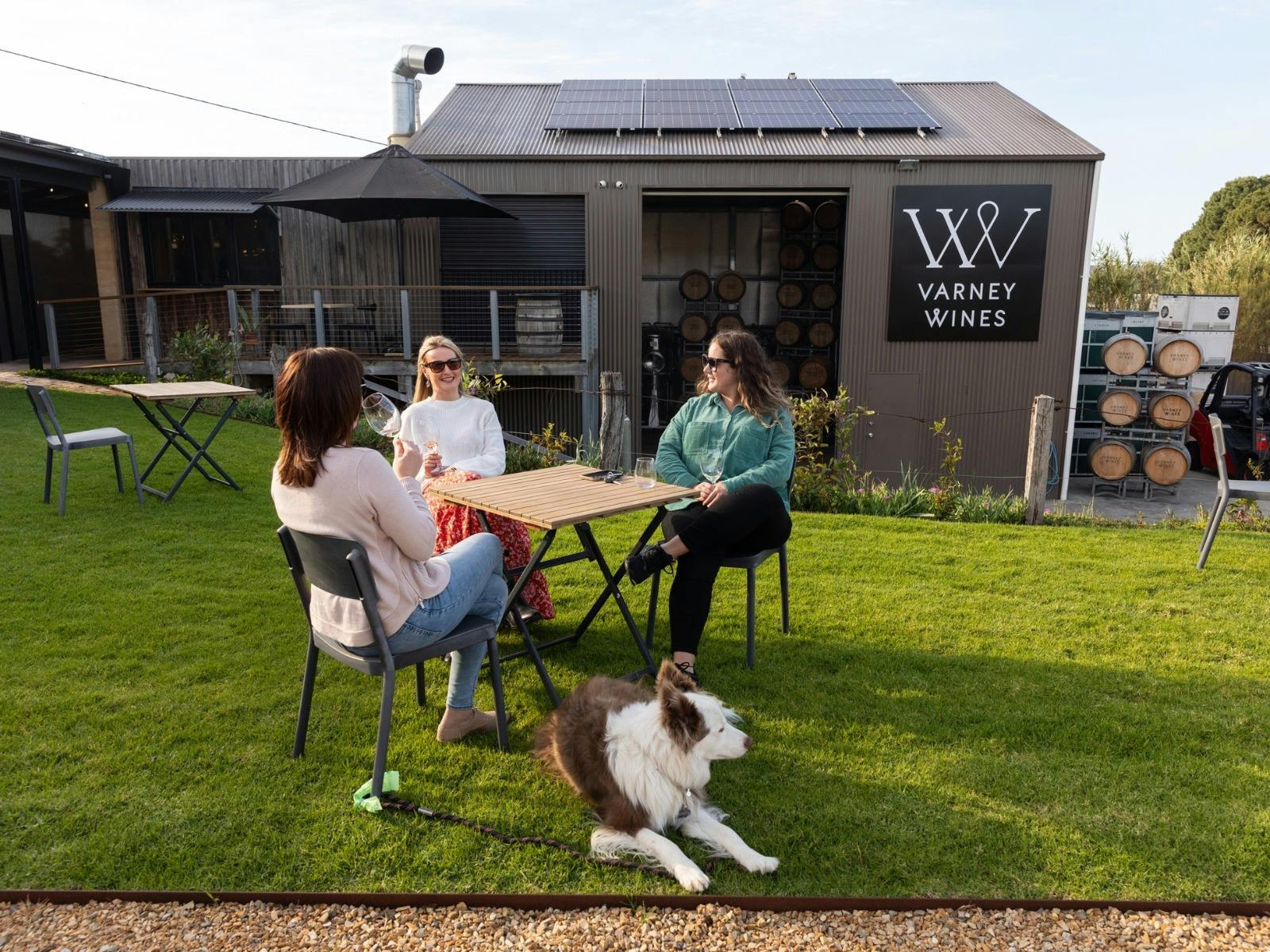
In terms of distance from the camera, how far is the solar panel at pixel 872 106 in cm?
1187

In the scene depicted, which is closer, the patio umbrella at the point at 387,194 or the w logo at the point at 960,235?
the patio umbrella at the point at 387,194

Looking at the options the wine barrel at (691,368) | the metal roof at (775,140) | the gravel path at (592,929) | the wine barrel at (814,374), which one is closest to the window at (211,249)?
the metal roof at (775,140)

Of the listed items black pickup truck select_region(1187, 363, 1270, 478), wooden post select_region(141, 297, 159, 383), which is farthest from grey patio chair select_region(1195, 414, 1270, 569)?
wooden post select_region(141, 297, 159, 383)

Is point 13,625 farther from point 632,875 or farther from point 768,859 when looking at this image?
point 768,859

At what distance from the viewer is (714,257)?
45.1ft

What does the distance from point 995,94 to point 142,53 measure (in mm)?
15346

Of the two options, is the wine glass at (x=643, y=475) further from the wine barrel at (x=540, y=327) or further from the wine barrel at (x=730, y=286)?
the wine barrel at (x=730, y=286)

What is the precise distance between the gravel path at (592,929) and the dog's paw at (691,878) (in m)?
0.06

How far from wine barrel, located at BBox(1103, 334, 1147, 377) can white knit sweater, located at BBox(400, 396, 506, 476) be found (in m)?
10.5

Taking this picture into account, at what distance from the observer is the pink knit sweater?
2443 mm

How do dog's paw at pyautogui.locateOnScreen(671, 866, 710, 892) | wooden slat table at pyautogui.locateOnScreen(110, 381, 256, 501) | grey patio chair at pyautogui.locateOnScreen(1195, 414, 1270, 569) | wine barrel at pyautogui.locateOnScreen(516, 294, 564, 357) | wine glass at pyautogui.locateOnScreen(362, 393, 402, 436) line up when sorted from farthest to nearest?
wine barrel at pyautogui.locateOnScreen(516, 294, 564, 357) → wooden slat table at pyautogui.locateOnScreen(110, 381, 256, 501) → grey patio chair at pyautogui.locateOnScreen(1195, 414, 1270, 569) → wine glass at pyautogui.locateOnScreen(362, 393, 402, 436) → dog's paw at pyautogui.locateOnScreen(671, 866, 710, 892)

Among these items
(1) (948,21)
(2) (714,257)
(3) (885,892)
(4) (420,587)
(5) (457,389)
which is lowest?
(3) (885,892)

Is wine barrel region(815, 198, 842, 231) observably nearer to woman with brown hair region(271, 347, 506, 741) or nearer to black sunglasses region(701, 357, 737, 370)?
black sunglasses region(701, 357, 737, 370)

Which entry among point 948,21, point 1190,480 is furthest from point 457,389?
point 1190,480
